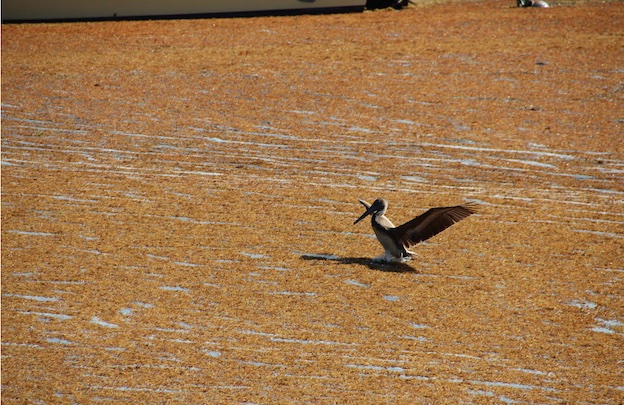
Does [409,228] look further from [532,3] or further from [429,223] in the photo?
[532,3]

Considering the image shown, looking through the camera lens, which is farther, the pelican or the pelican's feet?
the pelican's feet

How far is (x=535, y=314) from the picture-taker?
6.79 meters

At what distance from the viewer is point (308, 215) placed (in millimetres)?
8898

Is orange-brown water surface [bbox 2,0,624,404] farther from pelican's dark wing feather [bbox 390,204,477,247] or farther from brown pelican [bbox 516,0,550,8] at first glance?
brown pelican [bbox 516,0,550,8]

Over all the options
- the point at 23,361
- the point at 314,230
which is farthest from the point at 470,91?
the point at 23,361

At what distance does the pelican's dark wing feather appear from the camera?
738 centimetres

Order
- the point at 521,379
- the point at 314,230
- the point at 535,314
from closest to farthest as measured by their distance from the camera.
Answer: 1. the point at 521,379
2. the point at 535,314
3. the point at 314,230

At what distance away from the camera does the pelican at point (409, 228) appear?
291 inches

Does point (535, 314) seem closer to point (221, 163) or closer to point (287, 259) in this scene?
point (287, 259)

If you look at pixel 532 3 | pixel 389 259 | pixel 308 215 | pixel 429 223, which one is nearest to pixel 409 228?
pixel 429 223

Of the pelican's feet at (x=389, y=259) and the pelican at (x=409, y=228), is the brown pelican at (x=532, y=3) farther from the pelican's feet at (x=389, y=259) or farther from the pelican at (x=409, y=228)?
the pelican's feet at (x=389, y=259)

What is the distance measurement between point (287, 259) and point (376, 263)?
0.77 m

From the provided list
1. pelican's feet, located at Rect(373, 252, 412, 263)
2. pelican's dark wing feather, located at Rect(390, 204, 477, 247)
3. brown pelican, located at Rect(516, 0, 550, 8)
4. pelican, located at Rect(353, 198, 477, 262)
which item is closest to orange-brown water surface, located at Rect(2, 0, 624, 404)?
pelican's feet, located at Rect(373, 252, 412, 263)

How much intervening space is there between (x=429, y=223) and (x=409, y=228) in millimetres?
169
